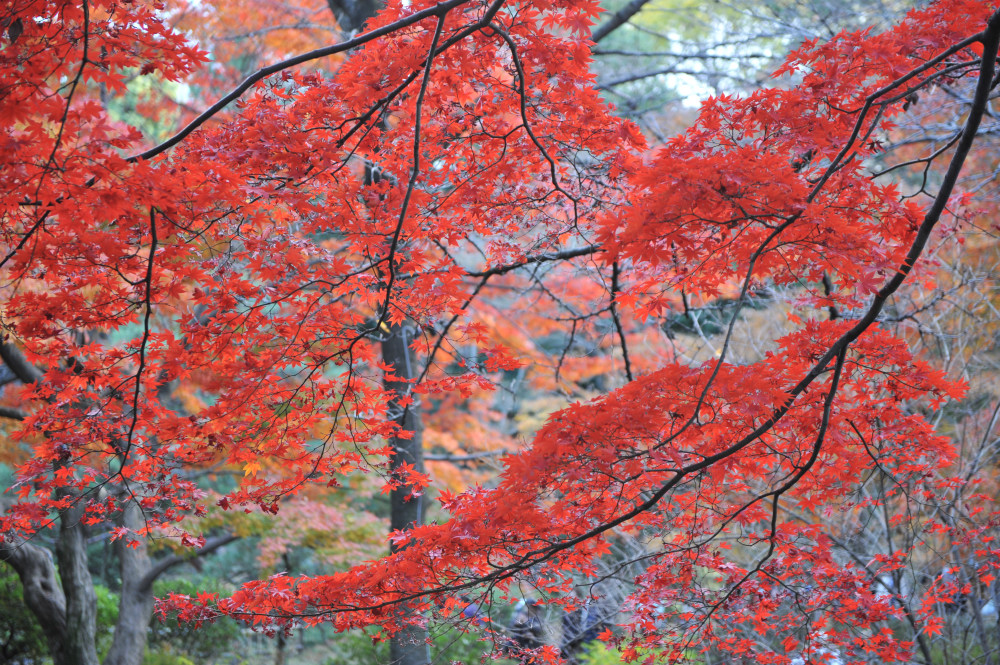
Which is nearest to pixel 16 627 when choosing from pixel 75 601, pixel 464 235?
pixel 75 601

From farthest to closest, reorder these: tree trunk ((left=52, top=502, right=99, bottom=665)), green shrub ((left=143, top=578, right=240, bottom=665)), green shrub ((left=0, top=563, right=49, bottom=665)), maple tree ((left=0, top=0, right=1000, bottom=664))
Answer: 1. green shrub ((left=143, top=578, right=240, bottom=665))
2. green shrub ((left=0, top=563, right=49, bottom=665))
3. tree trunk ((left=52, top=502, right=99, bottom=665))
4. maple tree ((left=0, top=0, right=1000, bottom=664))

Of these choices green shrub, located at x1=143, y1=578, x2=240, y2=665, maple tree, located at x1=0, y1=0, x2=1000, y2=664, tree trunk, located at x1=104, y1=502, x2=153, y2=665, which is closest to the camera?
maple tree, located at x1=0, y1=0, x2=1000, y2=664

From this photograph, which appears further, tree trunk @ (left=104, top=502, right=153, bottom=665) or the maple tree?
tree trunk @ (left=104, top=502, right=153, bottom=665)

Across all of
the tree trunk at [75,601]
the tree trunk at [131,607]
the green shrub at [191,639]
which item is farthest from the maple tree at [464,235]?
the green shrub at [191,639]

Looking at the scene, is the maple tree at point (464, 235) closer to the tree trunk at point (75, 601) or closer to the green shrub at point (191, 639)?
the tree trunk at point (75, 601)

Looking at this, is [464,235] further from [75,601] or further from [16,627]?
[16,627]

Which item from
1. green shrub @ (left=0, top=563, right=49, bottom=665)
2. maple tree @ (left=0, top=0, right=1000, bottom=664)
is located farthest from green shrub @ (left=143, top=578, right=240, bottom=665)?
maple tree @ (left=0, top=0, right=1000, bottom=664)

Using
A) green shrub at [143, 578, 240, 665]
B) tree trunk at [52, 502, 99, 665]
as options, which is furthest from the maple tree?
green shrub at [143, 578, 240, 665]

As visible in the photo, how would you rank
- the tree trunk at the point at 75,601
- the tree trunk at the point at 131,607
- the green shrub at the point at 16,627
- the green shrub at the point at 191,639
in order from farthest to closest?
1. the green shrub at the point at 191,639
2. the green shrub at the point at 16,627
3. the tree trunk at the point at 131,607
4. the tree trunk at the point at 75,601

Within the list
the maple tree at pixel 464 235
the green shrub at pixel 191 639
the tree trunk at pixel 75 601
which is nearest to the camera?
the maple tree at pixel 464 235

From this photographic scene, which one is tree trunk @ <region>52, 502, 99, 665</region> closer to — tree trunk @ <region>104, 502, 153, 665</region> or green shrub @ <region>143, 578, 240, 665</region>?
tree trunk @ <region>104, 502, 153, 665</region>

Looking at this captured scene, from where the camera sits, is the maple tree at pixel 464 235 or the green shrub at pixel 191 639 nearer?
the maple tree at pixel 464 235

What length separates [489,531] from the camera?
2.83 metres

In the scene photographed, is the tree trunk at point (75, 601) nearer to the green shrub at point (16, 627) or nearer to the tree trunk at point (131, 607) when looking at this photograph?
the tree trunk at point (131, 607)
